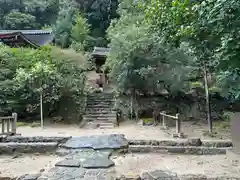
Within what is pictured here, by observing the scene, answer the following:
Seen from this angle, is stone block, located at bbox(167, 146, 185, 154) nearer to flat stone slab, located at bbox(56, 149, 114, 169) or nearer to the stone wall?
flat stone slab, located at bbox(56, 149, 114, 169)

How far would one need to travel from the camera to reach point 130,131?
10164 mm

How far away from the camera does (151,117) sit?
487 inches

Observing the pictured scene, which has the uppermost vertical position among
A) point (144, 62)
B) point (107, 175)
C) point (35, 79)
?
point (144, 62)

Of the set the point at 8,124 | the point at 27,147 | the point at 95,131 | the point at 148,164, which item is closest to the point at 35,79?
the point at 8,124

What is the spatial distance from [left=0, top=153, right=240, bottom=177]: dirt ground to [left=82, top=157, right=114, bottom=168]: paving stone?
21cm

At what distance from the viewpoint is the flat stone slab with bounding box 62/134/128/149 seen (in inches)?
244

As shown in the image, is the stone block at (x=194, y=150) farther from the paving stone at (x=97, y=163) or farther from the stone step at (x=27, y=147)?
the stone step at (x=27, y=147)

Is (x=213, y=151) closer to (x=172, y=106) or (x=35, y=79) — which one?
(x=172, y=106)

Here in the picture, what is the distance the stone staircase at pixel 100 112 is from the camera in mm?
11782

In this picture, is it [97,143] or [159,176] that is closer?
[159,176]

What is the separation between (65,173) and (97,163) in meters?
0.76

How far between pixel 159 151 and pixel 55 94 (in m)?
7.79

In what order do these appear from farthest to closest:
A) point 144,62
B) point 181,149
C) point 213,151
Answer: point 144,62
point 181,149
point 213,151

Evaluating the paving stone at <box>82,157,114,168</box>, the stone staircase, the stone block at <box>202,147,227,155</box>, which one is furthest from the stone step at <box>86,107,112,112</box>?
the paving stone at <box>82,157,114,168</box>
